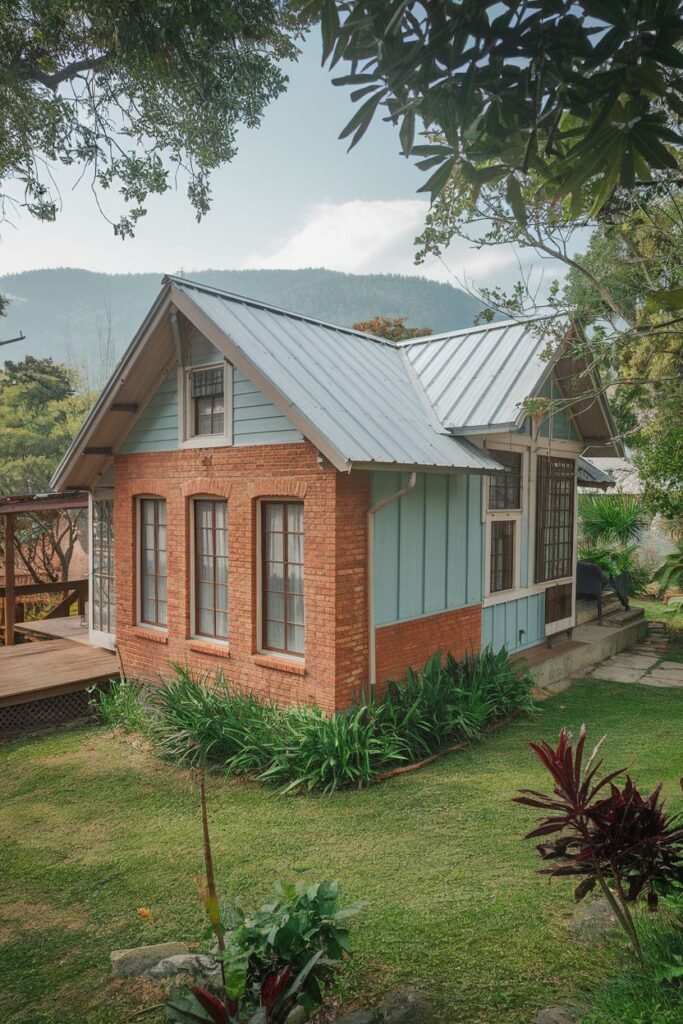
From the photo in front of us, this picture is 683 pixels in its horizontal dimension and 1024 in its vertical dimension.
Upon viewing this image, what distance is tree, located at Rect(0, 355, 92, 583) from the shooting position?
63.6 feet

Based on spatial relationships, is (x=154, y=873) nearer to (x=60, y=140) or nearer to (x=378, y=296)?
(x=60, y=140)

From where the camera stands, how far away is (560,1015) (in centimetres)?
311

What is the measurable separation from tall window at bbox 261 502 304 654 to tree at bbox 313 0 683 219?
577cm

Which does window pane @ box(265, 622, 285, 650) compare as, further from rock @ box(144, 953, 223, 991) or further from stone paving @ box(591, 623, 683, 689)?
stone paving @ box(591, 623, 683, 689)

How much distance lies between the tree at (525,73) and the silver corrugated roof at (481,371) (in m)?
6.28

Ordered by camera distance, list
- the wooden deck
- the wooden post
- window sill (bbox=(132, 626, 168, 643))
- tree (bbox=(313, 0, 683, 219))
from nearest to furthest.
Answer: tree (bbox=(313, 0, 683, 219))
the wooden deck
window sill (bbox=(132, 626, 168, 643))
the wooden post

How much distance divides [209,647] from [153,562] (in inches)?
82.3

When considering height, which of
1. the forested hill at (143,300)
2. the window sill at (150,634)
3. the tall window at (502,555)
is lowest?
the window sill at (150,634)

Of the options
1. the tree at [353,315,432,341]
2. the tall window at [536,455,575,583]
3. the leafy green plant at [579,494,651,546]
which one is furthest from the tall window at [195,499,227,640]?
the tree at [353,315,432,341]

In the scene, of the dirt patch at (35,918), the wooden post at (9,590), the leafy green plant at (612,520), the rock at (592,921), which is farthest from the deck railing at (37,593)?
the leafy green plant at (612,520)

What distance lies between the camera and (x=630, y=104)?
280 centimetres

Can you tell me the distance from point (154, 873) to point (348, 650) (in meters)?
3.14

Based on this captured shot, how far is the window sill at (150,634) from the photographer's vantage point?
1027cm

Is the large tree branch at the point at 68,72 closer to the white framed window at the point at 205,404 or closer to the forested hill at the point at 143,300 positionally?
the white framed window at the point at 205,404
